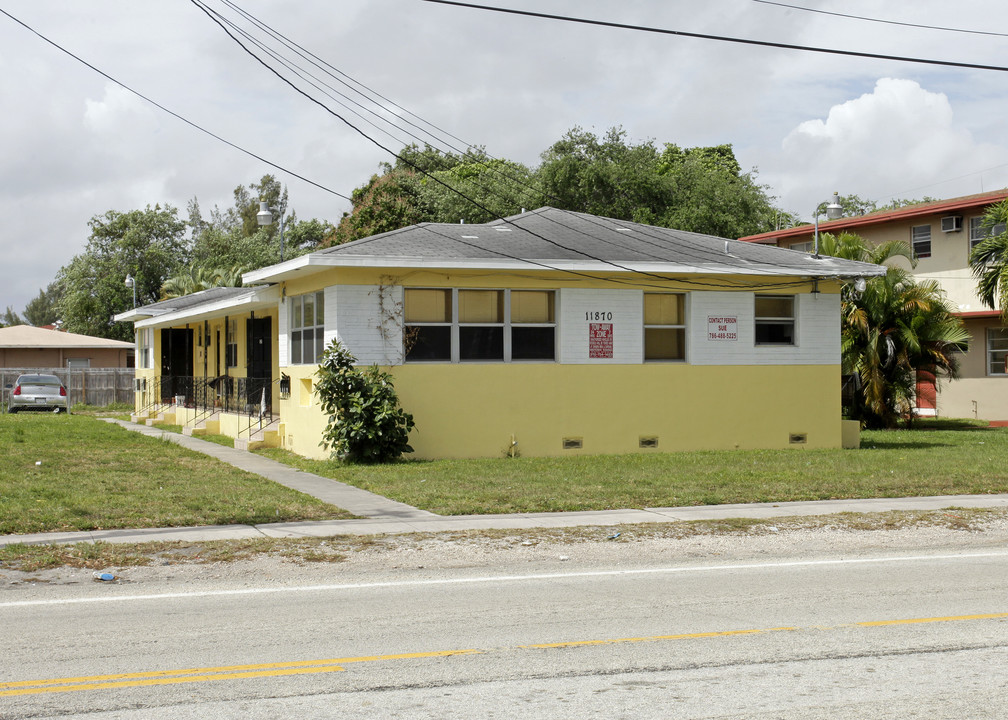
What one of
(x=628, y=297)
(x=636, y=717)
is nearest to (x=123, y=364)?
(x=628, y=297)

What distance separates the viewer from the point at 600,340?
21219 mm

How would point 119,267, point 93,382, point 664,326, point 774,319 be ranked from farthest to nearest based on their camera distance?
point 119,267 → point 93,382 → point 774,319 → point 664,326

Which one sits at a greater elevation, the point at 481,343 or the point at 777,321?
the point at 777,321

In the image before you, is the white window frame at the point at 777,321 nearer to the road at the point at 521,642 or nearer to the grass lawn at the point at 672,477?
the grass lawn at the point at 672,477

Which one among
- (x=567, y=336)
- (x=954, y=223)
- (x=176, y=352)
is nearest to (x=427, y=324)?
(x=567, y=336)

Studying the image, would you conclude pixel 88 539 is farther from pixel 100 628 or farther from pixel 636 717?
pixel 636 717

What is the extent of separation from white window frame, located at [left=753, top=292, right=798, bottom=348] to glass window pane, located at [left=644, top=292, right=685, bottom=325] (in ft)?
5.63

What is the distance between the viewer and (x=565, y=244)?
21812 mm

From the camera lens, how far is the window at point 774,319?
22.5 m

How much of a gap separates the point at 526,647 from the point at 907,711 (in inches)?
97.6

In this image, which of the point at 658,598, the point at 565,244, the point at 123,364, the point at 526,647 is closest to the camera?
the point at 526,647

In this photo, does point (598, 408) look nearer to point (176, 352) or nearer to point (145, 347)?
point (176, 352)

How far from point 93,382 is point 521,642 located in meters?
42.1

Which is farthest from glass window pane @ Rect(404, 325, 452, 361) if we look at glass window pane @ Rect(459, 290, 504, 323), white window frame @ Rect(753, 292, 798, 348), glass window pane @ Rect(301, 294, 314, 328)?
white window frame @ Rect(753, 292, 798, 348)
